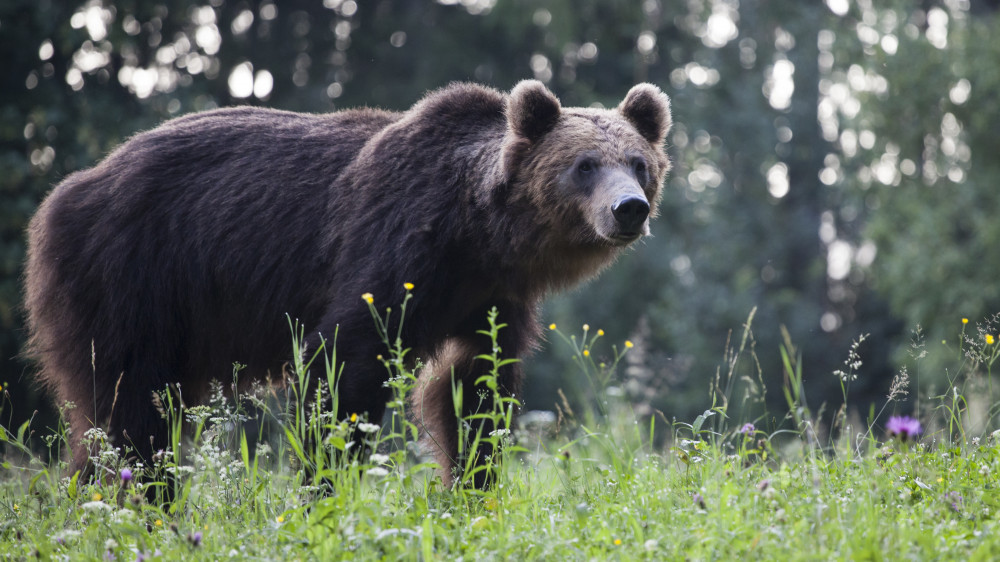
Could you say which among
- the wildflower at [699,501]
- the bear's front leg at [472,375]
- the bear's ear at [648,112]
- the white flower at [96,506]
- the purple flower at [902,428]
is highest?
the bear's ear at [648,112]

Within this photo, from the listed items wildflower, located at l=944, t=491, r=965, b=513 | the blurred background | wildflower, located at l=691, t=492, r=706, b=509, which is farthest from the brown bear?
the blurred background

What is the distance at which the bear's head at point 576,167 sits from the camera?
17.4 feet

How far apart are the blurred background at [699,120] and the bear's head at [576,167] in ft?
32.3

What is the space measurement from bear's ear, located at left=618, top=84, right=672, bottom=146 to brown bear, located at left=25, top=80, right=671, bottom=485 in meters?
0.02

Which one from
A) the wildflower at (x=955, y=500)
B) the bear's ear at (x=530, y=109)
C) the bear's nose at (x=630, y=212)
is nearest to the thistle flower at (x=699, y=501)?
the wildflower at (x=955, y=500)

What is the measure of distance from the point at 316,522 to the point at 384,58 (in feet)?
58.8

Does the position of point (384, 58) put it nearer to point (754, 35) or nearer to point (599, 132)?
point (754, 35)

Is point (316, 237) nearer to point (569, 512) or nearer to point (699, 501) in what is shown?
point (569, 512)

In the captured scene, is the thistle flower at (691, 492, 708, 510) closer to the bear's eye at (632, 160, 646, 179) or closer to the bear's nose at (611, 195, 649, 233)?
the bear's nose at (611, 195, 649, 233)

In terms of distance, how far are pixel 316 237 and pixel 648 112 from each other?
2.09 m

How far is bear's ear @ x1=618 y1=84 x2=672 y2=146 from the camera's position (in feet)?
19.8

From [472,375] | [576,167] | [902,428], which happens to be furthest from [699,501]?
[576,167]

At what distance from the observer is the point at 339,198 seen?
5.54 meters

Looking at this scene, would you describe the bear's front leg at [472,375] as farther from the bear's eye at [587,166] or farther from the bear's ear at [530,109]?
the bear's ear at [530,109]
